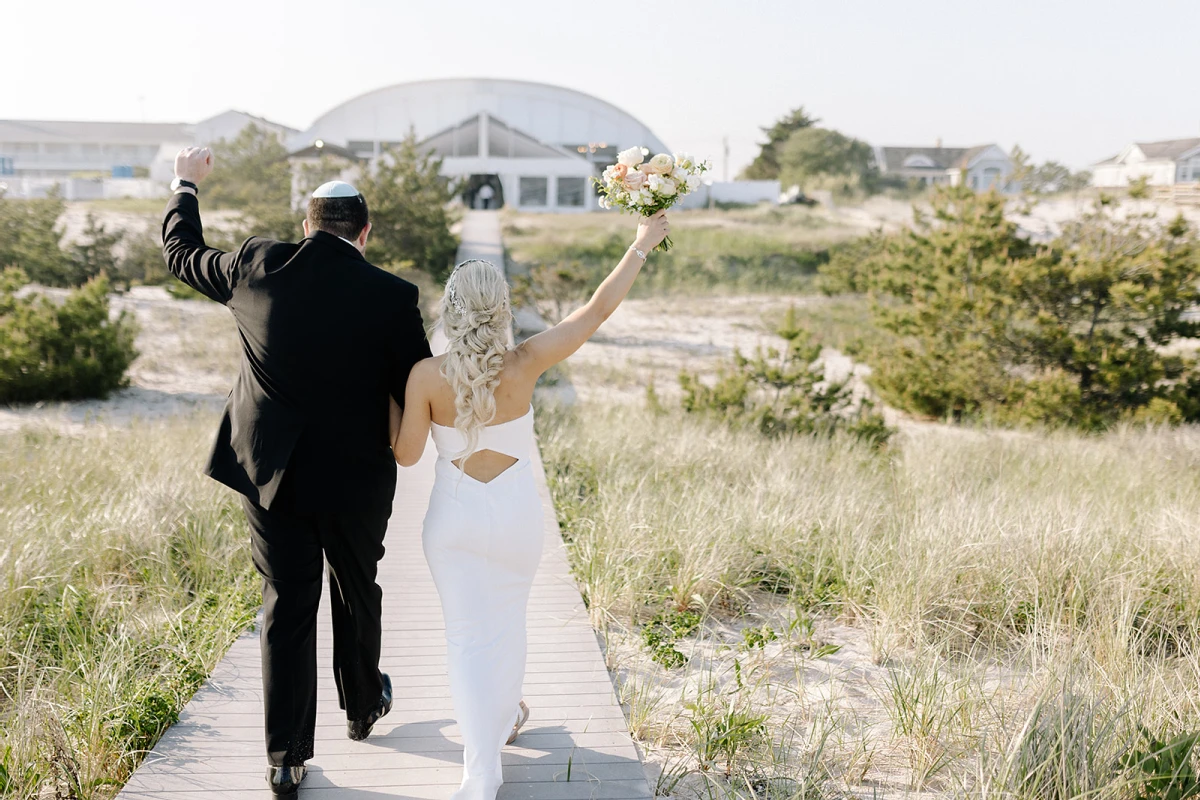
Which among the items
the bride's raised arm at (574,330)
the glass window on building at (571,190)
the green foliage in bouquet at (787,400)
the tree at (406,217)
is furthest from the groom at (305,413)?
the glass window on building at (571,190)

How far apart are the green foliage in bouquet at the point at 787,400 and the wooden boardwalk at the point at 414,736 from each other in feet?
20.1

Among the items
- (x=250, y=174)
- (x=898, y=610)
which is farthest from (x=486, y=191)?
(x=898, y=610)

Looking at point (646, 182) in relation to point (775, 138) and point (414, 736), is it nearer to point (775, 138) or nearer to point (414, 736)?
point (414, 736)

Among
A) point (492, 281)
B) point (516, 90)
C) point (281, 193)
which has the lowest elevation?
point (492, 281)

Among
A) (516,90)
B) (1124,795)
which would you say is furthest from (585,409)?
(516,90)

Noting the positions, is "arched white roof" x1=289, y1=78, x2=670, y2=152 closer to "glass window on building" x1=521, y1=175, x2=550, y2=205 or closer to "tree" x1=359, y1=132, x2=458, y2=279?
"glass window on building" x1=521, y1=175, x2=550, y2=205

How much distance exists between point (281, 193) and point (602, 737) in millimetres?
27968

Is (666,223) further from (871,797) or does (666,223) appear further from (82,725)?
(82,725)

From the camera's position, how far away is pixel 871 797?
3.27 m

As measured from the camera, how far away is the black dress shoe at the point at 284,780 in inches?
121

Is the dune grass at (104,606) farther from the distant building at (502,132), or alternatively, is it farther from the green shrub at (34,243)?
the distant building at (502,132)

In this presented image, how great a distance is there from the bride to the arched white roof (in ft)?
174

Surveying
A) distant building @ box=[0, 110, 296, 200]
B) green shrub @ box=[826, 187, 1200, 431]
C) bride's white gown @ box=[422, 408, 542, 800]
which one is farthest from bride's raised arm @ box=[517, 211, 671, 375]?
distant building @ box=[0, 110, 296, 200]

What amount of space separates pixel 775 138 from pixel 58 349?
216ft
